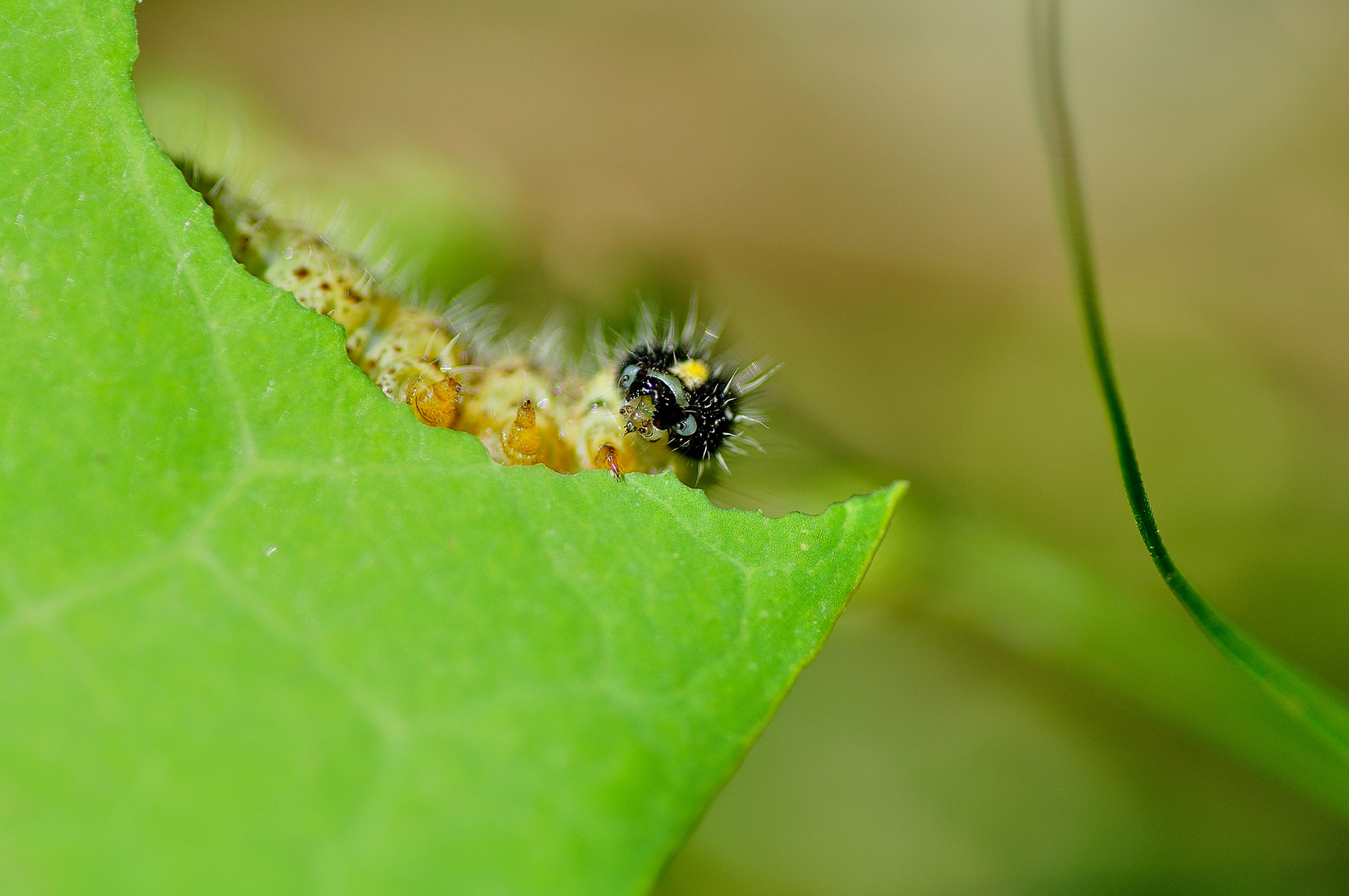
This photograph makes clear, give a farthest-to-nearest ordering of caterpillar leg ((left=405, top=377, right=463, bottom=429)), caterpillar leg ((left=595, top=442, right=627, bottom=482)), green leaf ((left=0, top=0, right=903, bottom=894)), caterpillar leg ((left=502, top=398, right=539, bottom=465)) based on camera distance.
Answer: caterpillar leg ((left=405, top=377, right=463, bottom=429))
caterpillar leg ((left=502, top=398, right=539, bottom=465))
caterpillar leg ((left=595, top=442, right=627, bottom=482))
green leaf ((left=0, top=0, right=903, bottom=894))

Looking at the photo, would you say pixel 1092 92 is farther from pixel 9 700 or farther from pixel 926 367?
pixel 9 700

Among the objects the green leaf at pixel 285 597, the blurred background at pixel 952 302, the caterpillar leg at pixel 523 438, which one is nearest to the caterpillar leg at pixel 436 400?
the caterpillar leg at pixel 523 438

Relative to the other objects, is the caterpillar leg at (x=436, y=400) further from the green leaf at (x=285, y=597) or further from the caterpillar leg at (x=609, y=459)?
the green leaf at (x=285, y=597)

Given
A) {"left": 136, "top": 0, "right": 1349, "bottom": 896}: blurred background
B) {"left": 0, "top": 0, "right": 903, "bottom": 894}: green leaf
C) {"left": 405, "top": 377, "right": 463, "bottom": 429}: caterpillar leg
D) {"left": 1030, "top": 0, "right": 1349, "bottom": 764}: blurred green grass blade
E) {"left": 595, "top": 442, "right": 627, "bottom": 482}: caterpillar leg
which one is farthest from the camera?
{"left": 136, "top": 0, "right": 1349, "bottom": 896}: blurred background

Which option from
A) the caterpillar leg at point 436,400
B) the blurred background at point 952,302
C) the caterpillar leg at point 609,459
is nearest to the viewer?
the caterpillar leg at point 609,459

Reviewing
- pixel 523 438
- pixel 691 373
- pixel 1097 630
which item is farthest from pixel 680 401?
pixel 1097 630

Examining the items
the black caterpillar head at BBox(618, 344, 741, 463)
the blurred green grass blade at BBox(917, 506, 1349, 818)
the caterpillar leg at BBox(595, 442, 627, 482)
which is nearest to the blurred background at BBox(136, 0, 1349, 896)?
the blurred green grass blade at BBox(917, 506, 1349, 818)

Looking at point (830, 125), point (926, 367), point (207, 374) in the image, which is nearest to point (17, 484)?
point (207, 374)

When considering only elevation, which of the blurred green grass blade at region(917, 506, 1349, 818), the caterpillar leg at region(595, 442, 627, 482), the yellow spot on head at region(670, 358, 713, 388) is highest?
the blurred green grass blade at region(917, 506, 1349, 818)

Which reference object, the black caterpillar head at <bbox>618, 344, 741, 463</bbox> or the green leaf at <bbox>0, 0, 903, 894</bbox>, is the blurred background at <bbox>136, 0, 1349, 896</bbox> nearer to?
the black caterpillar head at <bbox>618, 344, 741, 463</bbox>
